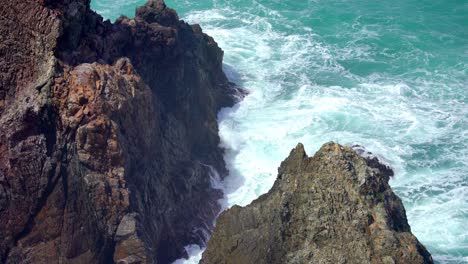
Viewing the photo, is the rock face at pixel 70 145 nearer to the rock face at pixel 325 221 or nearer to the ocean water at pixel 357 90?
the rock face at pixel 325 221

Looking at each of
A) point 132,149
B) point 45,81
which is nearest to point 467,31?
point 132,149

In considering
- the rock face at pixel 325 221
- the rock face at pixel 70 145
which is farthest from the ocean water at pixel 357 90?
the rock face at pixel 325 221

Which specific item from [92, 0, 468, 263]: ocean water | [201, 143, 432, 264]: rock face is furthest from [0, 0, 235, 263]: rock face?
[92, 0, 468, 263]: ocean water

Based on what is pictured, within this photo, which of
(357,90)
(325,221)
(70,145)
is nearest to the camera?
(325,221)

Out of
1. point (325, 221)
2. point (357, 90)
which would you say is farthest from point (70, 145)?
point (357, 90)

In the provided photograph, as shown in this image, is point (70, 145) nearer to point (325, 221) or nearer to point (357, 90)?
point (325, 221)

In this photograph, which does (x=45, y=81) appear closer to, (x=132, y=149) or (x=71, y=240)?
(x=132, y=149)
